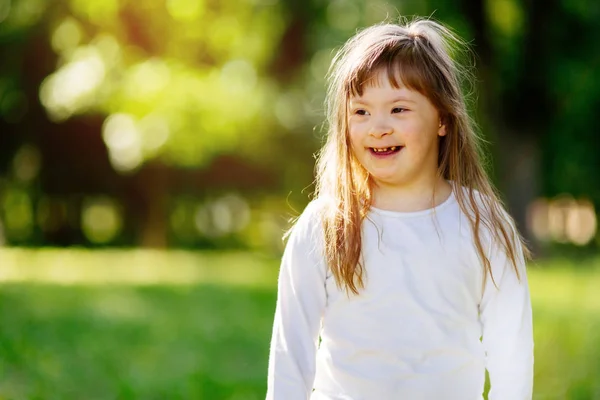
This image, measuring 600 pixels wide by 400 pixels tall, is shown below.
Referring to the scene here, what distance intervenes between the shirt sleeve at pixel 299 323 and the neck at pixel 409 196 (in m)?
0.23

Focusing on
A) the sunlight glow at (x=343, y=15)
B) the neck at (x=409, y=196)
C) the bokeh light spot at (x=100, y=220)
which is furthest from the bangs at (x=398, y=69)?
the bokeh light spot at (x=100, y=220)

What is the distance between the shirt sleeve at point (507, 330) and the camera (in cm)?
293

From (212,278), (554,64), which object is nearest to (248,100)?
(554,64)

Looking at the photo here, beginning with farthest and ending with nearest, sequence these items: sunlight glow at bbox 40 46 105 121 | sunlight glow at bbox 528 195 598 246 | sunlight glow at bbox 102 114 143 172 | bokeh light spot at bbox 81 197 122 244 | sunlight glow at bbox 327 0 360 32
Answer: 1. bokeh light spot at bbox 81 197 122 244
2. sunlight glow at bbox 528 195 598 246
3. sunlight glow at bbox 102 114 143 172
4. sunlight glow at bbox 40 46 105 121
5. sunlight glow at bbox 327 0 360 32

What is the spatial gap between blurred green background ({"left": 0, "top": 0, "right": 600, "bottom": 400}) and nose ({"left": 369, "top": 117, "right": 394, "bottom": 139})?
1.16 metres

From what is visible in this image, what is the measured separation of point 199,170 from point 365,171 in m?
31.4

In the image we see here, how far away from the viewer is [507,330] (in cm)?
295

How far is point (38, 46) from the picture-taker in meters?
28.3

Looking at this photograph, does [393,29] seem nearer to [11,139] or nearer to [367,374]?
[367,374]

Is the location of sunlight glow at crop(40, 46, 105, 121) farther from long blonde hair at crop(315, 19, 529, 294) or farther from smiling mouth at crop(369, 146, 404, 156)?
smiling mouth at crop(369, 146, 404, 156)

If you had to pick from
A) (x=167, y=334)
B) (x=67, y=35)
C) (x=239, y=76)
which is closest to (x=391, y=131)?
(x=167, y=334)

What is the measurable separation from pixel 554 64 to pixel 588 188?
9.16 metres

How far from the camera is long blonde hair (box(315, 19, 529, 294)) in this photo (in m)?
2.98

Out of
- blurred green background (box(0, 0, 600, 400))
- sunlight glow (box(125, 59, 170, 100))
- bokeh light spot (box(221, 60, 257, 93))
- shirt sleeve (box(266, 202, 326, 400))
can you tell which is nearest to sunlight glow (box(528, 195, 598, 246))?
blurred green background (box(0, 0, 600, 400))
